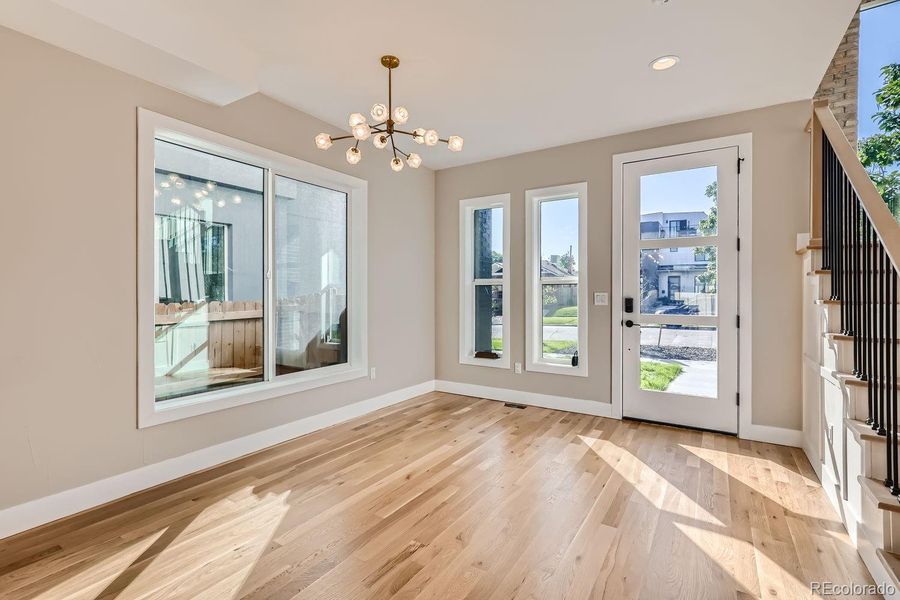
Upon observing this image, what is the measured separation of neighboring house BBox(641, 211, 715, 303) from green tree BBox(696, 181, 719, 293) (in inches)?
0.7

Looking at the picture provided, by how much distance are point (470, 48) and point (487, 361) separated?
3.31m

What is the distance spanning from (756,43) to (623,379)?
111 inches

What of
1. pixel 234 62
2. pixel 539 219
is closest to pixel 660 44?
pixel 539 219

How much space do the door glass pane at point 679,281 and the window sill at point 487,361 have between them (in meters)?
1.60

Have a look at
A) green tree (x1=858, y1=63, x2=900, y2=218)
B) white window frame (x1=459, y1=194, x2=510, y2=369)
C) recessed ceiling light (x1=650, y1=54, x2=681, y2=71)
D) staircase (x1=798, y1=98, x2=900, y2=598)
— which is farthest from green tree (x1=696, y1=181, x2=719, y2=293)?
white window frame (x1=459, y1=194, x2=510, y2=369)

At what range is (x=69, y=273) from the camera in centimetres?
241

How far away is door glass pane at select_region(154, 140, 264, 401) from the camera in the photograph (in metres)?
2.94

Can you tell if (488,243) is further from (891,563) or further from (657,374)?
(891,563)

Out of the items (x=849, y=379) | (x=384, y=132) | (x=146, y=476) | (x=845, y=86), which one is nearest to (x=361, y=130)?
(x=384, y=132)

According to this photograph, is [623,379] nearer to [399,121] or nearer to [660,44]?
[660,44]

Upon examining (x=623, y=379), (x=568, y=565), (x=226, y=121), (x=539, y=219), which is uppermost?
(x=226, y=121)

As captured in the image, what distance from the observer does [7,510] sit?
2188 mm

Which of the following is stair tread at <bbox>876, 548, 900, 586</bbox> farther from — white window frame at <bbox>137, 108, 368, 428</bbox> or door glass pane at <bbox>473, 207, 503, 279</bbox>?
door glass pane at <bbox>473, 207, 503, 279</bbox>

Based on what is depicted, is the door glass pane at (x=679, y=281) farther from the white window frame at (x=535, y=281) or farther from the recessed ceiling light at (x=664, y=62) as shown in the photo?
the recessed ceiling light at (x=664, y=62)
